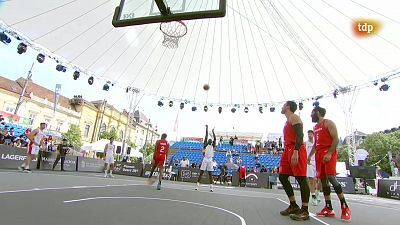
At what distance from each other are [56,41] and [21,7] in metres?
3.32

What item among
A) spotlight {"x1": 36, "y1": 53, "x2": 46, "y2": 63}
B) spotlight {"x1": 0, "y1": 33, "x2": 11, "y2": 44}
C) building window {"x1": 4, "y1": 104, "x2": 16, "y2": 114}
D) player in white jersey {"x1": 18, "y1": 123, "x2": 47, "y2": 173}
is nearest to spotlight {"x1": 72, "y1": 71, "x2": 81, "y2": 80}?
spotlight {"x1": 36, "y1": 53, "x2": 46, "y2": 63}

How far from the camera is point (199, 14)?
21.8 feet

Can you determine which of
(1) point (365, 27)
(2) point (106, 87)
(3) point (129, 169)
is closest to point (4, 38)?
(2) point (106, 87)

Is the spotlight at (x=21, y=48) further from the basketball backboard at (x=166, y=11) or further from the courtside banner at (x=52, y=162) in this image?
the basketball backboard at (x=166, y=11)

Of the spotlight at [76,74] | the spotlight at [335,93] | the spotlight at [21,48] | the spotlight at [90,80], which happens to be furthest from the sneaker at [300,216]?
the spotlight at [90,80]

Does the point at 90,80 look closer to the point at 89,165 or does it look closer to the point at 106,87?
the point at 106,87

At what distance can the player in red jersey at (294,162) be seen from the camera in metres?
4.56

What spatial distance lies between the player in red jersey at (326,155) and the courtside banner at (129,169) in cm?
1763

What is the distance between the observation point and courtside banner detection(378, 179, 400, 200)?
15.6m

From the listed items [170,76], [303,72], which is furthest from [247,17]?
[170,76]

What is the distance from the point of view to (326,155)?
517cm

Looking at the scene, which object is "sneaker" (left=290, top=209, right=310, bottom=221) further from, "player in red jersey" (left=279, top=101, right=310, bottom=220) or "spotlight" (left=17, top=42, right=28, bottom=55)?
"spotlight" (left=17, top=42, right=28, bottom=55)

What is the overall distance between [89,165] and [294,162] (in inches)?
773

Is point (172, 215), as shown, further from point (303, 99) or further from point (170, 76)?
point (303, 99)
